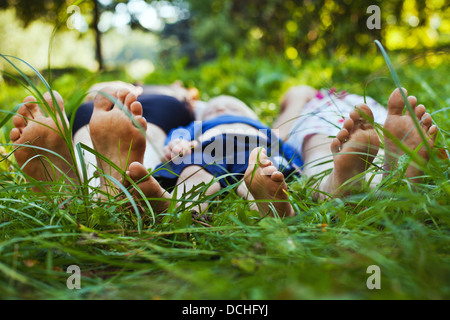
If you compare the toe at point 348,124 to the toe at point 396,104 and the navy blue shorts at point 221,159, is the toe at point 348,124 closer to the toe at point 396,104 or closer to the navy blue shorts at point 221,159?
the toe at point 396,104

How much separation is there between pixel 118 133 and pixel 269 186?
480mm

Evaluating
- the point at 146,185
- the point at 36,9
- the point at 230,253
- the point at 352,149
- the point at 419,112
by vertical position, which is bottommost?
the point at 230,253

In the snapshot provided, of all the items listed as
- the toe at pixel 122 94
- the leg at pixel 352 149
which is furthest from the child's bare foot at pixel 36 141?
the leg at pixel 352 149

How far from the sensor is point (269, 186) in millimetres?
922

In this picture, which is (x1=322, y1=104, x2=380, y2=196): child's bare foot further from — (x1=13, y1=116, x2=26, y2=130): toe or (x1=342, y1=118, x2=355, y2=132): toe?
(x1=13, y1=116, x2=26, y2=130): toe

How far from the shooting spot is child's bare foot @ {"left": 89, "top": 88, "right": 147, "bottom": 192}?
104 cm

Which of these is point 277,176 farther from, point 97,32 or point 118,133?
point 97,32

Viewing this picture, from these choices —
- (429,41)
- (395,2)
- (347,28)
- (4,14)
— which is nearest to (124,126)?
(347,28)

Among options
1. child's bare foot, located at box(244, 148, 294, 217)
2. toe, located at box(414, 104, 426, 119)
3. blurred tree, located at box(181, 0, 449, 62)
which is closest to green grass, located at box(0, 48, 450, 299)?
child's bare foot, located at box(244, 148, 294, 217)

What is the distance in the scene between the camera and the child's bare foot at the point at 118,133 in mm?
1041

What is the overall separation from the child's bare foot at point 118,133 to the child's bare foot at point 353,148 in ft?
1.88

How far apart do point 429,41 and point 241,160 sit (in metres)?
8.95

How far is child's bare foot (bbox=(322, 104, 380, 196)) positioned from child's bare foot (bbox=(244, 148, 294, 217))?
152 millimetres

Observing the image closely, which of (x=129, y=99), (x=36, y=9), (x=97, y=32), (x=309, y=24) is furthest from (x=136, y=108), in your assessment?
(x=36, y=9)
